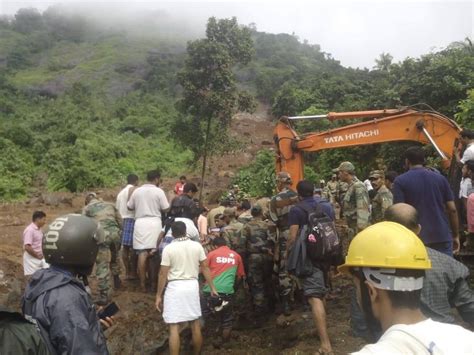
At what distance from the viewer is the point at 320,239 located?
5348 millimetres

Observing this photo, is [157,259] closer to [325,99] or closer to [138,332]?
[138,332]

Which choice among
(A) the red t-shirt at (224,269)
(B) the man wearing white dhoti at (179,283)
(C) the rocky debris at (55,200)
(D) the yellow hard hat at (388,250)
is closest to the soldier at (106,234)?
(A) the red t-shirt at (224,269)

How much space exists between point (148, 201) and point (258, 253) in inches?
69.8

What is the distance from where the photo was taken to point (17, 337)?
1.93m

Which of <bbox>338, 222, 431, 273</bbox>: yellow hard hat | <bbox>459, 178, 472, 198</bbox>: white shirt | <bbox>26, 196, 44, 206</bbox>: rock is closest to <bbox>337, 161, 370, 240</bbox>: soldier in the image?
<bbox>459, 178, 472, 198</bbox>: white shirt

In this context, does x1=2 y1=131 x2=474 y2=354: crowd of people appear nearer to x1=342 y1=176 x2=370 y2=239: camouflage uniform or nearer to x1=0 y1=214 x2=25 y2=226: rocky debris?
x1=342 y1=176 x2=370 y2=239: camouflage uniform

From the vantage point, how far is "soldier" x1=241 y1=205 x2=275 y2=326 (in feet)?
23.1

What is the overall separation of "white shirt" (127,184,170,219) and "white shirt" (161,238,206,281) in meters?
1.68

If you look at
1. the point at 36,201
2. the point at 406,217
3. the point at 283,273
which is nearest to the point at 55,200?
the point at 36,201

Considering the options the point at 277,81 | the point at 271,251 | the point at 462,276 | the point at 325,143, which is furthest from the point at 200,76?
the point at 277,81

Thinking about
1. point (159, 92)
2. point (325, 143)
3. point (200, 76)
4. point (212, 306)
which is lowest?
point (212, 306)

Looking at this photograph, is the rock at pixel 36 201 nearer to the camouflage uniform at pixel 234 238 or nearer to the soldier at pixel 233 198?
the soldier at pixel 233 198

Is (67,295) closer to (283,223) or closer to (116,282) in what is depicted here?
(283,223)

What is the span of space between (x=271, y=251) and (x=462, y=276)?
4092mm
